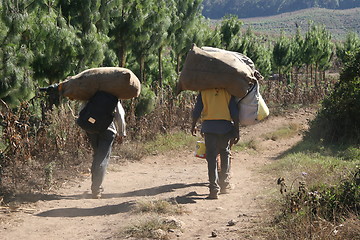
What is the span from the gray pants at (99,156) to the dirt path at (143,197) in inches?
10.1

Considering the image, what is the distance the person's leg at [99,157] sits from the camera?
6.85 meters

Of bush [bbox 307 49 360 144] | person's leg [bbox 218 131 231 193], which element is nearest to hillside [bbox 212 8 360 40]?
bush [bbox 307 49 360 144]

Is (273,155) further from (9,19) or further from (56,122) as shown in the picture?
(9,19)

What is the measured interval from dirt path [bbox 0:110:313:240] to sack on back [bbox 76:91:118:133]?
974mm

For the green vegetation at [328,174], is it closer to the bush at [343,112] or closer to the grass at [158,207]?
the bush at [343,112]

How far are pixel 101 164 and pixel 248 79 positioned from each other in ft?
7.37

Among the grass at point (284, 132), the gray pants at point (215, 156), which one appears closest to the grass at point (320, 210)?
the gray pants at point (215, 156)

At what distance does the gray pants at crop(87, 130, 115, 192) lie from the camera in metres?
6.85

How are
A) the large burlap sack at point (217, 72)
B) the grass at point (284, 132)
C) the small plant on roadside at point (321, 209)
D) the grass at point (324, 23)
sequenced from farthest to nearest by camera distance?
the grass at point (324, 23)
the grass at point (284, 132)
the large burlap sack at point (217, 72)
the small plant on roadside at point (321, 209)

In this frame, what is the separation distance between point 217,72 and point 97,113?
1616 mm

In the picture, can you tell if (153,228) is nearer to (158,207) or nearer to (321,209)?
(158,207)

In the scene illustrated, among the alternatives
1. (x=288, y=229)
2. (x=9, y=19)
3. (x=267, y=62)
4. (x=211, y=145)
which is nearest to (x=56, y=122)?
(x=9, y=19)

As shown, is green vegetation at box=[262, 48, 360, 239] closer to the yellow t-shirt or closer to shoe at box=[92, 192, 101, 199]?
the yellow t-shirt

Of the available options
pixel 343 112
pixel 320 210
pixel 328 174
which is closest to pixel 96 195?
pixel 328 174
